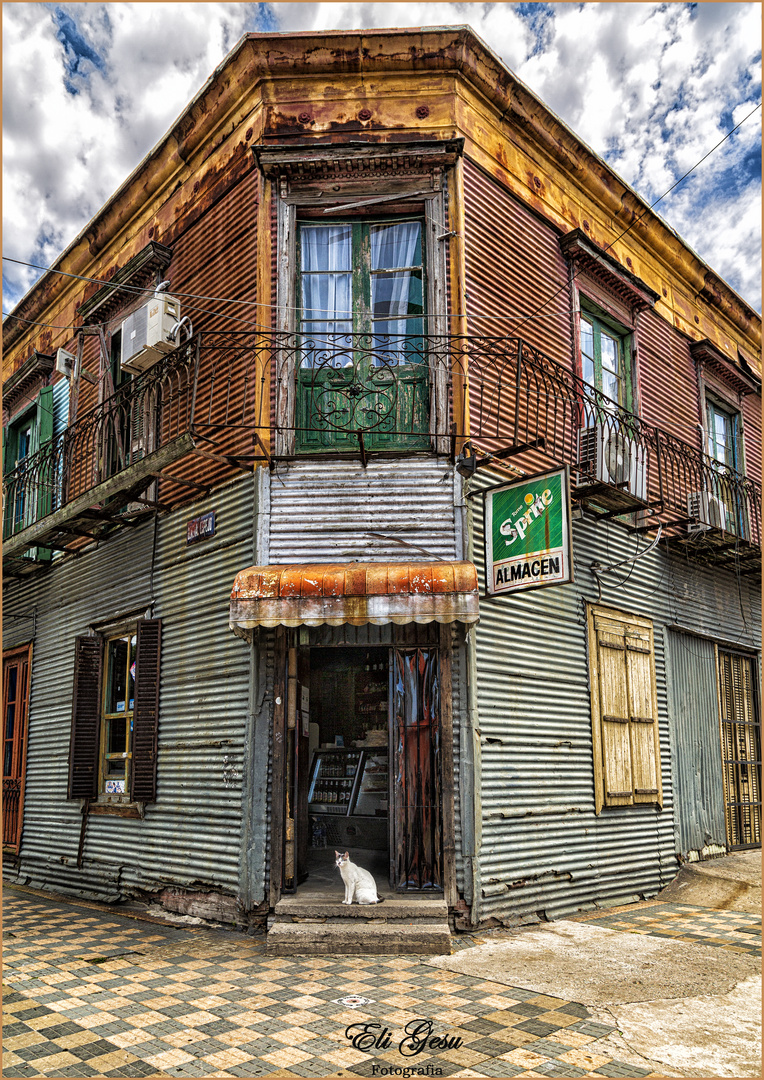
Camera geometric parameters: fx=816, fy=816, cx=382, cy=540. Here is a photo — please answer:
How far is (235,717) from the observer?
26.8ft

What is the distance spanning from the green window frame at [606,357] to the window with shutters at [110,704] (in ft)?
21.4

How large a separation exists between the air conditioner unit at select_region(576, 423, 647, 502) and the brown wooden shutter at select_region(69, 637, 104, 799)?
678cm

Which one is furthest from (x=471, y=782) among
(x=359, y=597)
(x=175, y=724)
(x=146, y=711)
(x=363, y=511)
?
(x=146, y=711)

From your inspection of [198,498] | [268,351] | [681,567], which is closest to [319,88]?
[268,351]

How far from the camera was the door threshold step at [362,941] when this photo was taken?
684cm

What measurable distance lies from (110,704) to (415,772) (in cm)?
499

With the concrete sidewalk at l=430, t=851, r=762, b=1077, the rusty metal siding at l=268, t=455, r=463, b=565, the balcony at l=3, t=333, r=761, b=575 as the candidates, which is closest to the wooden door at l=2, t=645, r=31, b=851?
the balcony at l=3, t=333, r=761, b=575

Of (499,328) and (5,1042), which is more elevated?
(499,328)

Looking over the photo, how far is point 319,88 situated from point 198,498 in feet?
15.9

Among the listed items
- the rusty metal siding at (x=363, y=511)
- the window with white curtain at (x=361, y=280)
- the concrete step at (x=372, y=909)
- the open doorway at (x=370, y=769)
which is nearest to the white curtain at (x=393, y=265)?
the window with white curtain at (x=361, y=280)

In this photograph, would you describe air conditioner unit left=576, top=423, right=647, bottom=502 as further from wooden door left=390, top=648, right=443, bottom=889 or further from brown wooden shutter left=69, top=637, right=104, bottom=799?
brown wooden shutter left=69, top=637, right=104, bottom=799

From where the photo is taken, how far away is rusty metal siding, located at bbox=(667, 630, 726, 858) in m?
11.2

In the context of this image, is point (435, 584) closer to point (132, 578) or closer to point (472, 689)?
point (472, 689)

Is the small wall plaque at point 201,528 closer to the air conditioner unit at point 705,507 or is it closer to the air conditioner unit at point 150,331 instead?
the air conditioner unit at point 150,331
